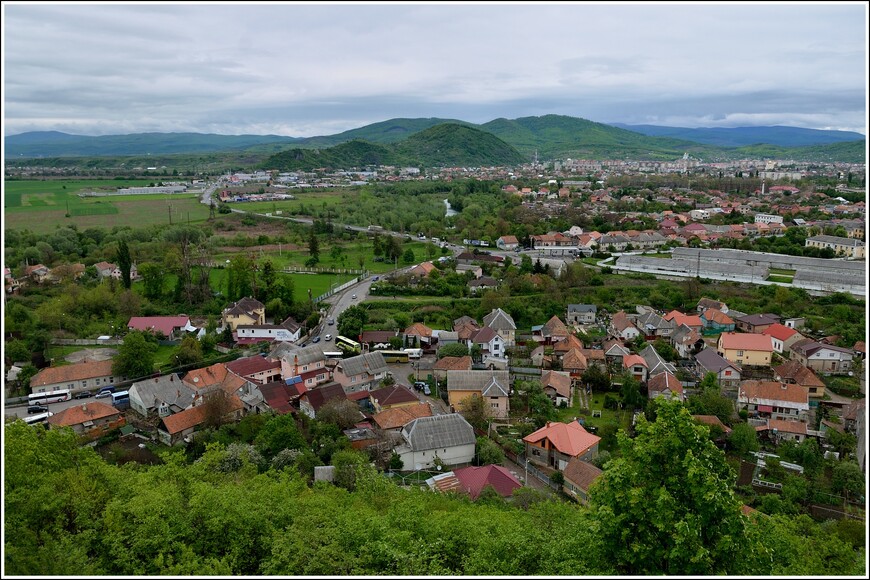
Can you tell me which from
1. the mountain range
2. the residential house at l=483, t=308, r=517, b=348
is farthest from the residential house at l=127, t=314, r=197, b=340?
the mountain range

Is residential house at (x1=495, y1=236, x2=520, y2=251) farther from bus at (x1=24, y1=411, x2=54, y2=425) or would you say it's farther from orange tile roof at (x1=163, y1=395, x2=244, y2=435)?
bus at (x1=24, y1=411, x2=54, y2=425)

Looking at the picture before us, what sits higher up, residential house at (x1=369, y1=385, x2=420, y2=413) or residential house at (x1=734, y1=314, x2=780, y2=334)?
residential house at (x1=734, y1=314, x2=780, y2=334)

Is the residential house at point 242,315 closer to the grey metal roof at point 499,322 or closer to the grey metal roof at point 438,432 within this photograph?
the grey metal roof at point 499,322

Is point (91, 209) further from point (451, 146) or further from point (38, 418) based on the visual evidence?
point (451, 146)

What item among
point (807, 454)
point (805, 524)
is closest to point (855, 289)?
point (807, 454)

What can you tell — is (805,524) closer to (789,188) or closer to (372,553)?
(372,553)

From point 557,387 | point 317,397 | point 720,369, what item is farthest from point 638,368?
point 317,397

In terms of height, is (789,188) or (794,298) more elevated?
(789,188)
